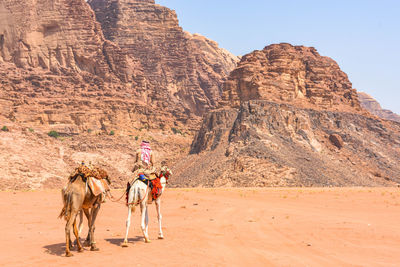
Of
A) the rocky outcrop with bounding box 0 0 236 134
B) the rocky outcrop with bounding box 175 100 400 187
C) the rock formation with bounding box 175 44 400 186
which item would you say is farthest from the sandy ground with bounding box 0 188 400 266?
the rocky outcrop with bounding box 0 0 236 134

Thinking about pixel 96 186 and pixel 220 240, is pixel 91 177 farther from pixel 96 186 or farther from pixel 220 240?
pixel 220 240

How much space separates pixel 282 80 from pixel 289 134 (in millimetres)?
17094

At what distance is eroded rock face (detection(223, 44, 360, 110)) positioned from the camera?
8075 cm

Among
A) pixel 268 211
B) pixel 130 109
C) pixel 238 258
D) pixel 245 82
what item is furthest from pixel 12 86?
pixel 238 258

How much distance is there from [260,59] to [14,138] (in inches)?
1908

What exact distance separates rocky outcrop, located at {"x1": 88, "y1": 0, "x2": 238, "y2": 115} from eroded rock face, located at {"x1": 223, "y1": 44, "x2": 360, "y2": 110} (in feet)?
221

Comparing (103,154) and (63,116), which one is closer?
(103,154)

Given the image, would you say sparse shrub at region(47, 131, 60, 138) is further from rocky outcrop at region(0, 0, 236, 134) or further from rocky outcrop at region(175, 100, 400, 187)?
rocky outcrop at region(175, 100, 400, 187)

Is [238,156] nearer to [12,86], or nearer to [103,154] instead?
[103,154]

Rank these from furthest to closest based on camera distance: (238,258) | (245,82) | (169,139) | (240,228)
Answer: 1. (169,139)
2. (245,82)
3. (240,228)
4. (238,258)

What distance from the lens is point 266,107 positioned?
71.6 meters

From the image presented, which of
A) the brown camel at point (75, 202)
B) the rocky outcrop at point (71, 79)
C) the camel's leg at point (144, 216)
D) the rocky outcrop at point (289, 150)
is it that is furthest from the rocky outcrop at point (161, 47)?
the brown camel at point (75, 202)

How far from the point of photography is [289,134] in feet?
228

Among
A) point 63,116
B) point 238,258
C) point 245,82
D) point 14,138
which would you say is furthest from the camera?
point 63,116
